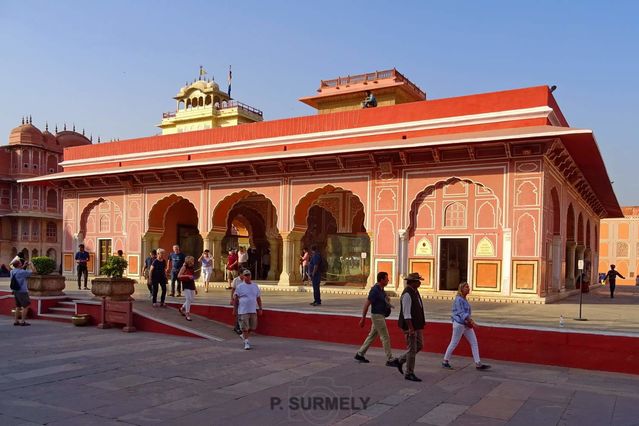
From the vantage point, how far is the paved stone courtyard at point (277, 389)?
212 inches

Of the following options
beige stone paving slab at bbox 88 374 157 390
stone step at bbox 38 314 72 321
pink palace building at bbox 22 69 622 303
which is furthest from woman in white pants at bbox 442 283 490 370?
stone step at bbox 38 314 72 321

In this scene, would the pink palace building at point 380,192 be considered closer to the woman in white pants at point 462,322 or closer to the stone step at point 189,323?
the stone step at point 189,323

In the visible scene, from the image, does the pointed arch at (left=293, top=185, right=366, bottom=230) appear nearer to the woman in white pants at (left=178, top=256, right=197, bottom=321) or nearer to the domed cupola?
the woman in white pants at (left=178, top=256, right=197, bottom=321)

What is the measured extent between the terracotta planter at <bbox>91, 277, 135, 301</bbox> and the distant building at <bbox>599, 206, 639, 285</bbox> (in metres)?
40.3

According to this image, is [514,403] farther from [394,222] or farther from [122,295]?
[394,222]

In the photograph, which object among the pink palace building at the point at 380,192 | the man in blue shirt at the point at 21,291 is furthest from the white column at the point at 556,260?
the man in blue shirt at the point at 21,291

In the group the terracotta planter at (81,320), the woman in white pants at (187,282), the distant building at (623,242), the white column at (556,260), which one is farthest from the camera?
the distant building at (623,242)

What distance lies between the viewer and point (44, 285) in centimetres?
1342

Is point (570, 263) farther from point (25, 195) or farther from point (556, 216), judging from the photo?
point (25, 195)

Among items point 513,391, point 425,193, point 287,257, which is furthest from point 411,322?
point 287,257

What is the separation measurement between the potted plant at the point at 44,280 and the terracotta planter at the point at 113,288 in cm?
223

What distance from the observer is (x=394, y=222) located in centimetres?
1602

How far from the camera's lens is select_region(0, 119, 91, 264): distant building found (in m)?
40.2

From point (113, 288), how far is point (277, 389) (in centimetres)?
652
